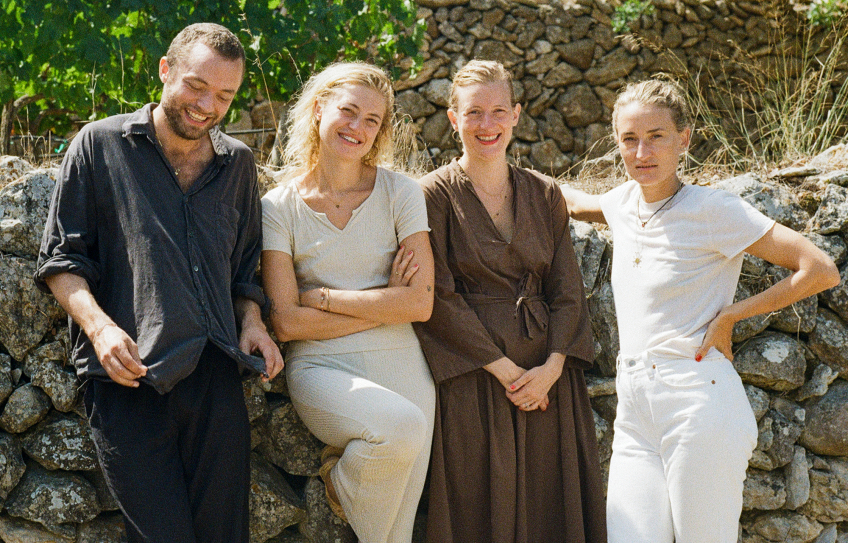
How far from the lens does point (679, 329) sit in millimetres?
2361

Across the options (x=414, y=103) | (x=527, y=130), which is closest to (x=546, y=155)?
(x=527, y=130)

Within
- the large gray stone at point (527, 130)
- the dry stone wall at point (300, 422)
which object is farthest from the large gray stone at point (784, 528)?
the large gray stone at point (527, 130)

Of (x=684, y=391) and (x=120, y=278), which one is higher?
(x=120, y=278)

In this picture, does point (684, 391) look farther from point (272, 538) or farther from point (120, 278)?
point (120, 278)

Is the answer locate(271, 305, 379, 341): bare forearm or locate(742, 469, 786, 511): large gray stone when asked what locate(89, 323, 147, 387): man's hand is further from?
locate(742, 469, 786, 511): large gray stone

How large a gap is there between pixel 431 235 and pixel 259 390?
0.78 m

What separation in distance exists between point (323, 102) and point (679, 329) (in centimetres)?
136

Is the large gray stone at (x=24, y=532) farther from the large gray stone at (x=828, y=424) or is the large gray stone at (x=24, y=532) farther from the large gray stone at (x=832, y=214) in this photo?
the large gray stone at (x=832, y=214)

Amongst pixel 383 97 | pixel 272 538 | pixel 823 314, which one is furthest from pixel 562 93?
pixel 272 538

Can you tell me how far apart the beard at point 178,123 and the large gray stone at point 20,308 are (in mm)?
668

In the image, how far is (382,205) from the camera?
8.31ft

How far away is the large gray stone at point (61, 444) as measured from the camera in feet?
7.77

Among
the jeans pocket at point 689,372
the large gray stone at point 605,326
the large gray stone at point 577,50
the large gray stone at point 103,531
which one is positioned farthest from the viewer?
the large gray stone at point 577,50

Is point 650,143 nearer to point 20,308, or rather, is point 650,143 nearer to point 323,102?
point 323,102
